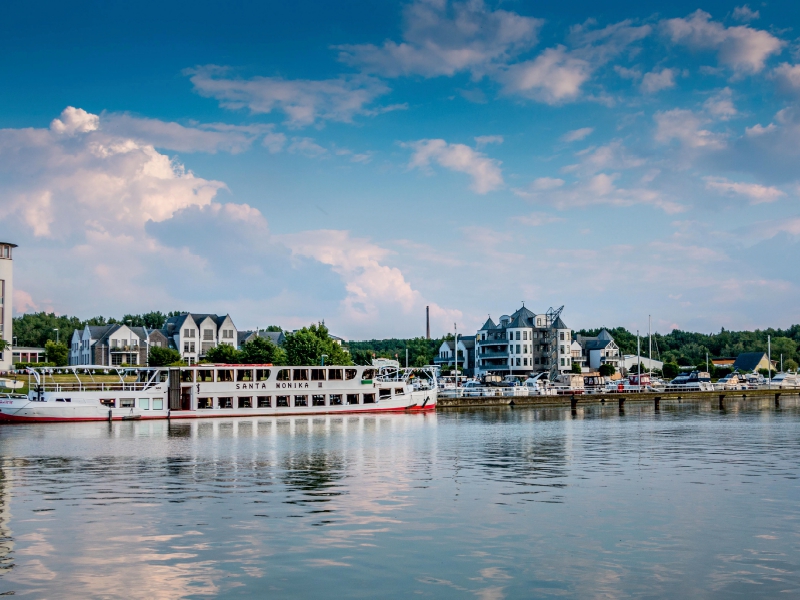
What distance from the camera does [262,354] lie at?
113 meters

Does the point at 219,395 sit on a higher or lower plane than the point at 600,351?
lower

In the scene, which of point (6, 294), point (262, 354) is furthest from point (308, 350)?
point (6, 294)

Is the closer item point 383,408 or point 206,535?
point 206,535

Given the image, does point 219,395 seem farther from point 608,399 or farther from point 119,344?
point 119,344

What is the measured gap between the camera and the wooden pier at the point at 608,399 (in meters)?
99.0

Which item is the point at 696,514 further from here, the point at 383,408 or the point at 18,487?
the point at 383,408

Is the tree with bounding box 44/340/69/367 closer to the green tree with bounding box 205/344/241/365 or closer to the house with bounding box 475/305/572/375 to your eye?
the green tree with bounding box 205/344/241/365

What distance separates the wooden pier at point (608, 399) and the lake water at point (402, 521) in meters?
51.8

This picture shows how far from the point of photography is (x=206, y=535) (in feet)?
71.5

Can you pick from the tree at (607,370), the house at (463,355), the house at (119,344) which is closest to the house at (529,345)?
the tree at (607,370)

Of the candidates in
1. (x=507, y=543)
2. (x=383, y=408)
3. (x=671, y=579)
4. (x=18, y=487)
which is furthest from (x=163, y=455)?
(x=383, y=408)

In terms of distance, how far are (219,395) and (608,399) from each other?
5597cm

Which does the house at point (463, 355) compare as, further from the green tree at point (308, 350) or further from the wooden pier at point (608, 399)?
the green tree at point (308, 350)

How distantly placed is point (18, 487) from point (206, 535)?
42.0ft
